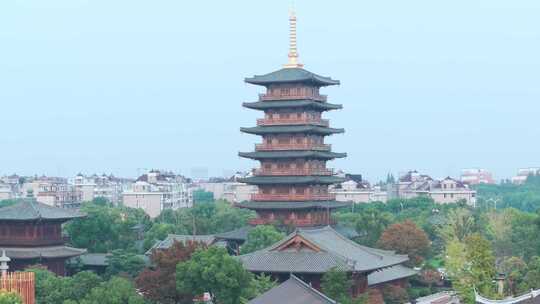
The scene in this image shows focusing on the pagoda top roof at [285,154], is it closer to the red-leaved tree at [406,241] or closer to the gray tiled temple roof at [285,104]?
the gray tiled temple roof at [285,104]

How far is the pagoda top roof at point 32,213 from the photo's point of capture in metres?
48.7

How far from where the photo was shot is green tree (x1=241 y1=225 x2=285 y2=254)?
5091 centimetres

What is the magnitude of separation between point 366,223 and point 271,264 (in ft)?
71.0

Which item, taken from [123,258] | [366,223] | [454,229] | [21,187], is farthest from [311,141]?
[21,187]

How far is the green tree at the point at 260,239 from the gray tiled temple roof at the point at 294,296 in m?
18.5

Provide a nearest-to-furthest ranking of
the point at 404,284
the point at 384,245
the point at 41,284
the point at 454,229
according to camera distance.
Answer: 1. the point at 41,284
2. the point at 404,284
3. the point at 384,245
4. the point at 454,229

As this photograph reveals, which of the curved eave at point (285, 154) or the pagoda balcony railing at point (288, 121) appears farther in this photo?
the pagoda balcony railing at point (288, 121)

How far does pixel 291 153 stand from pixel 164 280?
20735 millimetres

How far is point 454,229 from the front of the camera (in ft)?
207

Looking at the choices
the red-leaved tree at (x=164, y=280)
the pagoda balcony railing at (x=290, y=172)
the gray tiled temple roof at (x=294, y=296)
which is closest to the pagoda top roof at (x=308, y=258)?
the red-leaved tree at (x=164, y=280)

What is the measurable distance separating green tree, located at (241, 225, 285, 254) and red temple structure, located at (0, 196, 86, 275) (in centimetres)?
885

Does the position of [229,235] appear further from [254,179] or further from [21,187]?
[21,187]

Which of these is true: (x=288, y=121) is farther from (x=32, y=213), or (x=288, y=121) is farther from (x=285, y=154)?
(x=32, y=213)

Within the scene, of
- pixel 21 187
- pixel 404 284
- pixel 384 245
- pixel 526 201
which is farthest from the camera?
pixel 21 187
